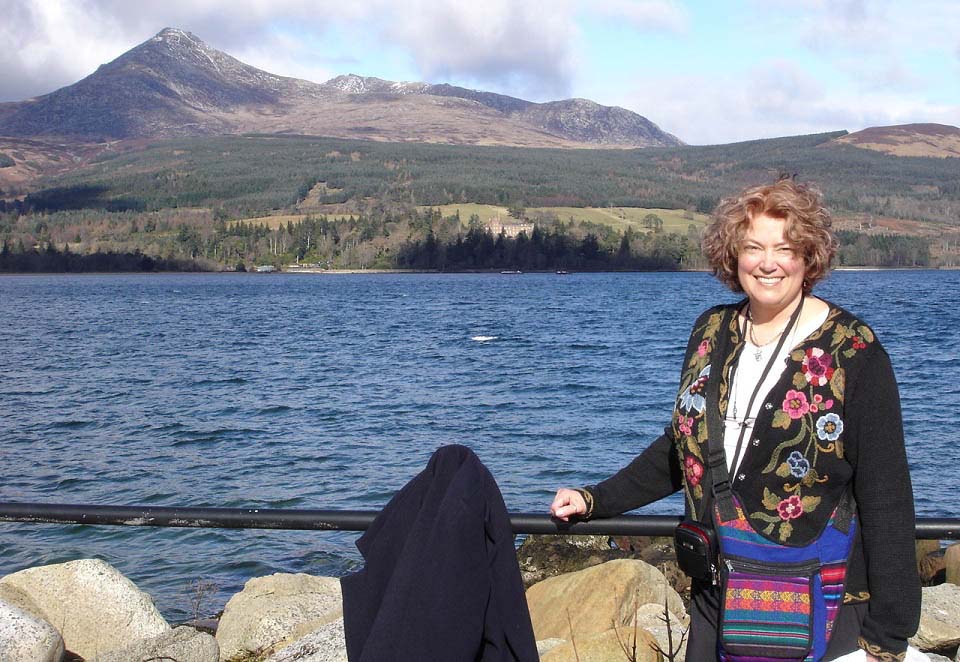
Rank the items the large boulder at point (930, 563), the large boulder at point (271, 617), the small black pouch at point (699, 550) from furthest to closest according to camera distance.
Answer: the large boulder at point (930, 563)
the large boulder at point (271, 617)
the small black pouch at point (699, 550)

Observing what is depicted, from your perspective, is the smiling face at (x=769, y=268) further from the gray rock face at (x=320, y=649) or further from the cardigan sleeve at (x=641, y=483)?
the gray rock face at (x=320, y=649)

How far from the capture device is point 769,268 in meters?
2.53

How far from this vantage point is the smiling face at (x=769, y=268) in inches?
99.3

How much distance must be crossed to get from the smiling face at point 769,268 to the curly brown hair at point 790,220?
2 cm

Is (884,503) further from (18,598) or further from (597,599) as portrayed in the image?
(18,598)

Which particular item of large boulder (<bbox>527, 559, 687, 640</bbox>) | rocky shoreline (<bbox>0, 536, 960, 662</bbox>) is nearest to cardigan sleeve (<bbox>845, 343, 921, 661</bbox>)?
rocky shoreline (<bbox>0, 536, 960, 662</bbox>)

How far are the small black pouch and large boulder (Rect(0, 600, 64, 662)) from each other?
3.16 m

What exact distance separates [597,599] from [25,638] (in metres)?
2.72

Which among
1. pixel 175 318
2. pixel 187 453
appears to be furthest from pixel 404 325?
pixel 187 453

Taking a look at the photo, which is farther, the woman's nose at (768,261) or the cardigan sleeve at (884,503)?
the woman's nose at (768,261)

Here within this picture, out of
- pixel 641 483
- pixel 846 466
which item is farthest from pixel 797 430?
pixel 641 483

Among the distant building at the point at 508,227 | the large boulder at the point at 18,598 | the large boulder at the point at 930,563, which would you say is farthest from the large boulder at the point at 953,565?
the distant building at the point at 508,227

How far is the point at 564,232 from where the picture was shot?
18488 cm


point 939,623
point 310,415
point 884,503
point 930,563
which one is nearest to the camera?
point 884,503
